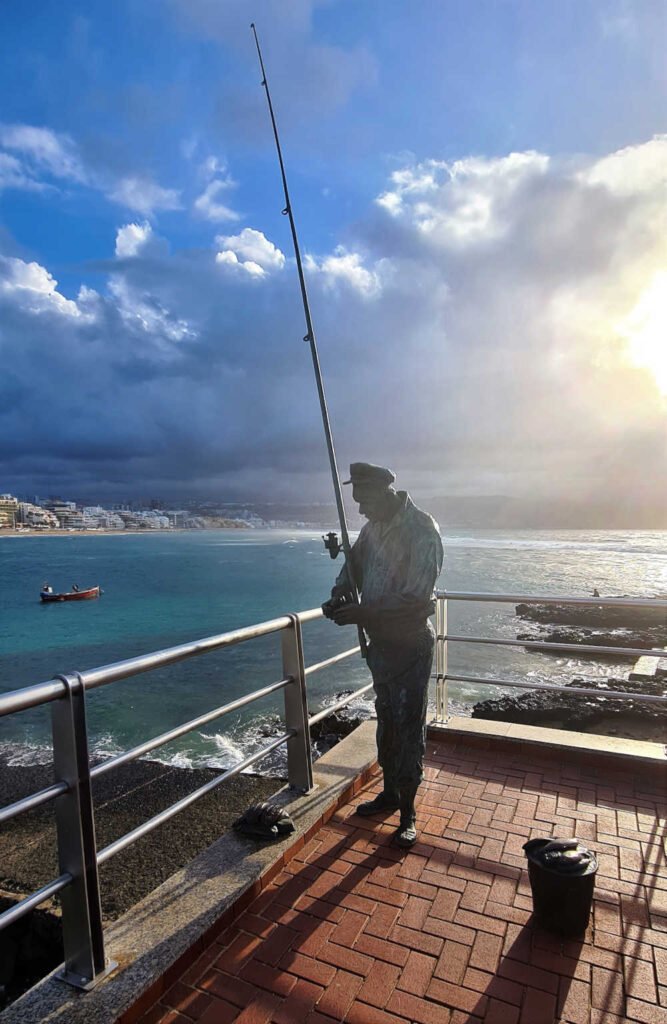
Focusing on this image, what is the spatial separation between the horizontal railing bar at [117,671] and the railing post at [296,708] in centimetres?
21

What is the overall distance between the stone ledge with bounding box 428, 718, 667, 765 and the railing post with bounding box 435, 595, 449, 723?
0.39ft

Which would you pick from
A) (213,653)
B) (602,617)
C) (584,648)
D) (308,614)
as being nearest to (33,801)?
(308,614)

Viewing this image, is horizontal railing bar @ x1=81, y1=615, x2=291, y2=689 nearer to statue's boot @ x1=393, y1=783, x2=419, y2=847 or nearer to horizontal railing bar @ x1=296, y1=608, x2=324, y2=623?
horizontal railing bar @ x1=296, y1=608, x2=324, y2=623

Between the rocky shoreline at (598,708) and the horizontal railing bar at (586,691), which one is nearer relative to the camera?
the horizontal railing bar at (586,691)

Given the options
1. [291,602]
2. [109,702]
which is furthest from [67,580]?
[109,702]

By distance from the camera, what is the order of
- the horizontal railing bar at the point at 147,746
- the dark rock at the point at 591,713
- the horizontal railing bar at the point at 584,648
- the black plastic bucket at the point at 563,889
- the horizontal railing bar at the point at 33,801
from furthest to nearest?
the dark rock at the point at 591,713 → the horizontal railing bar at the point at 584,648 → the black plastic bucket at the point at 563,889 → the horizontal railing bar at the point at 147,746 → the horizontal railing bar at the point at 33,801

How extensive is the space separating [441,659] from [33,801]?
332cm

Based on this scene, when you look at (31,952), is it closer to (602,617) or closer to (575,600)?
(575,600)

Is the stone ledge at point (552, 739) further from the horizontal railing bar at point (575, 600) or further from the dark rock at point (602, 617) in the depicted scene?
the dark rock at point (602, 617)

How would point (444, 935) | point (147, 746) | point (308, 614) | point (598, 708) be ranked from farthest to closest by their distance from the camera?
point (598, 708) → point (308, 614) → point (444, 935) → point (147, 746)

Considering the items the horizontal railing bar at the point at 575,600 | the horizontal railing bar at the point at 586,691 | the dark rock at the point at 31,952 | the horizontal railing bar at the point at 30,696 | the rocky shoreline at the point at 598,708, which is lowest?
the rocky shoreline at the point at 598,708

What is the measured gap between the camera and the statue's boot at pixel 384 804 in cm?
340

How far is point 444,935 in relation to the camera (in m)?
2.42

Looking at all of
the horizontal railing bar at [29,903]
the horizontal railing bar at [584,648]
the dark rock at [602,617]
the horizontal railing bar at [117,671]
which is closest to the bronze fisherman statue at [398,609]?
the horizontal railing bar at [117,671]
